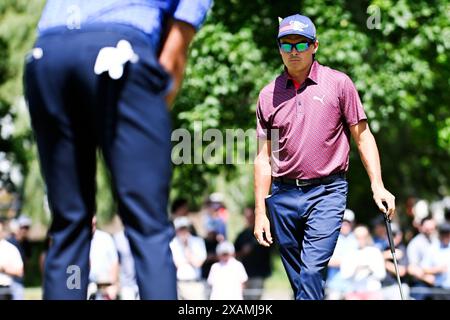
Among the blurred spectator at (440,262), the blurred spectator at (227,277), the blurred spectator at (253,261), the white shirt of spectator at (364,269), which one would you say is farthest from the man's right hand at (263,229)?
the blurred spectator at (253,261)

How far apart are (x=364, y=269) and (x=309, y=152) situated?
6551mm

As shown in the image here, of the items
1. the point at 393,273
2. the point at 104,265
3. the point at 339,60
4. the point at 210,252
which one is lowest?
the point at 393,273

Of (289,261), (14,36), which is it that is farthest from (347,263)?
(14,36)

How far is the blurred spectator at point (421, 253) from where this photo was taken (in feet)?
46.1

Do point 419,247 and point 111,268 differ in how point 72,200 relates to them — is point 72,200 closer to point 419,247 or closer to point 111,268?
point 111,268

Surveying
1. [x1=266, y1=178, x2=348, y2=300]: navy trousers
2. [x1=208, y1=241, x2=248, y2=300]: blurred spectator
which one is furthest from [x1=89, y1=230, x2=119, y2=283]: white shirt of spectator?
[x1=266, y1=178, x2=348, y2=300]: navy trousers

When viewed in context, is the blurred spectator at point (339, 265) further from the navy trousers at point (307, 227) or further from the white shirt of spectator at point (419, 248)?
the navy trousers at point (307, 227)

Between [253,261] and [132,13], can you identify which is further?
[253,261]

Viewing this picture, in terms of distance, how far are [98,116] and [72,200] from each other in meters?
0.38

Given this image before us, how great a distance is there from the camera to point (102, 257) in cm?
1094

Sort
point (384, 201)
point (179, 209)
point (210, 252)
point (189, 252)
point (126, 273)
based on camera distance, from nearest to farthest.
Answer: point (384, 201), point (126, 273), point (189, 252), point (179, 209), point (210, 252)

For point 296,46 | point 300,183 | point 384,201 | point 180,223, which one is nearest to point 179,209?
point 180,223

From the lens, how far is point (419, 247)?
14359 millimetres

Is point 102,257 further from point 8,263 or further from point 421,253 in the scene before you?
point 421,253
